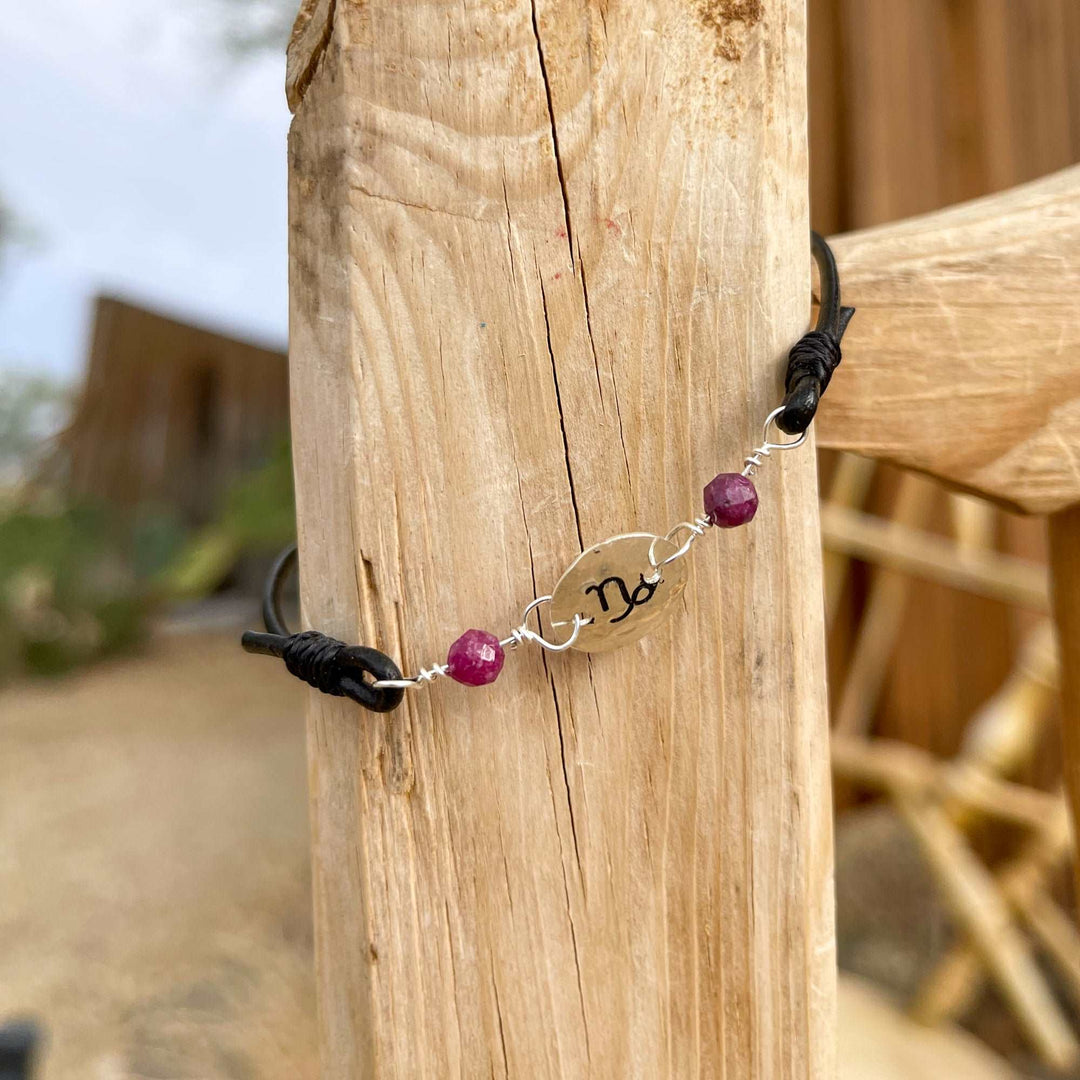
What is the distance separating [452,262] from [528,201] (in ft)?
0.14

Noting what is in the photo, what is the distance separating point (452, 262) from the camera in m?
0.39

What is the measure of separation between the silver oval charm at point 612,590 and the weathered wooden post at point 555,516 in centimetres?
1

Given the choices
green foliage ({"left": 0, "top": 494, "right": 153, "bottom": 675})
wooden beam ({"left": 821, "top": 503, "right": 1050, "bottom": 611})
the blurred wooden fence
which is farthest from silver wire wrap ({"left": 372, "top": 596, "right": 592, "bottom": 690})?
green foliage ({"left": 0, "top": 494, "right": 153, "bottom": 675})

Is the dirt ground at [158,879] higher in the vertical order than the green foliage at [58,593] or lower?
lower

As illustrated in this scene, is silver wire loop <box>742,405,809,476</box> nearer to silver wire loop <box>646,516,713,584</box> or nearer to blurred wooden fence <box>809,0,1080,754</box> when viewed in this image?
silver wire loop <box>646,516,713,584</box>

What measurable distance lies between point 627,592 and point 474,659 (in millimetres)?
75

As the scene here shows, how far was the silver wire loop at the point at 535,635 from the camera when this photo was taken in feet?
1.34

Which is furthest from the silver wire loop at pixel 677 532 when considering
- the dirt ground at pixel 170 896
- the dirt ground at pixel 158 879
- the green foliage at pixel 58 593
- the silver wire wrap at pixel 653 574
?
the green foliage at pixel 58 593

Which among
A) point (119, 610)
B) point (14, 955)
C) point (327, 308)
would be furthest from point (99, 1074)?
point (119, 610)

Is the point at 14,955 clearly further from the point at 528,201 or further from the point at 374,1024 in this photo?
the point at 528,201

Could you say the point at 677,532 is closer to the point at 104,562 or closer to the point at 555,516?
the point at 555,516

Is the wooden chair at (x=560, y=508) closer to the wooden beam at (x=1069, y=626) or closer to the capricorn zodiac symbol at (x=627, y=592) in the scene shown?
the capricorn zodiac symbol at (x=627, y=592)

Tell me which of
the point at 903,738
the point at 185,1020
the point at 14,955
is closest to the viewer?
the point at 185,1020

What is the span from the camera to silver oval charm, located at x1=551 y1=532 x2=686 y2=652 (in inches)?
15.9
